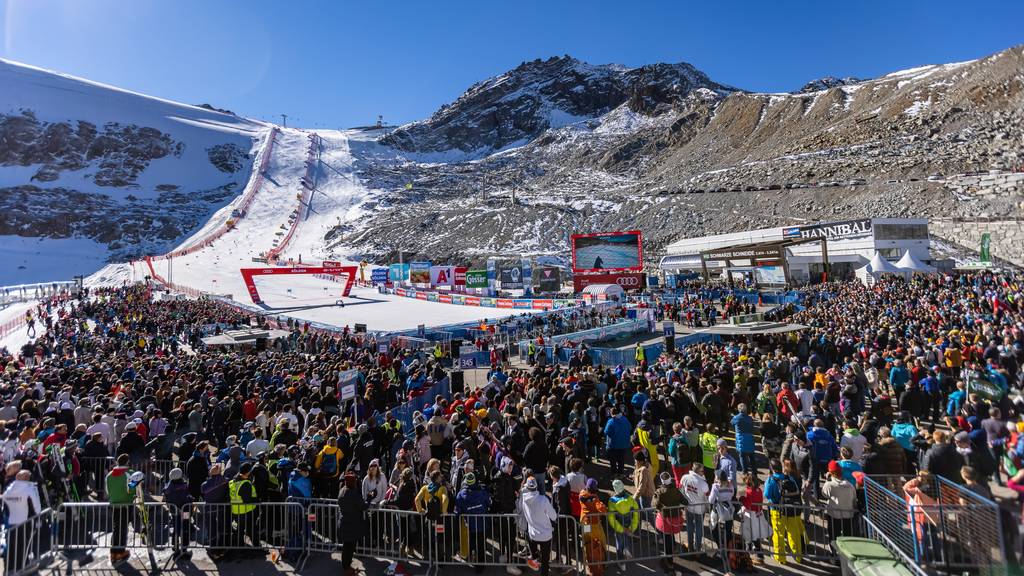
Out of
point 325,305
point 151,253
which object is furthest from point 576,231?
point 151,253

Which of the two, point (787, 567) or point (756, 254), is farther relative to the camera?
point (756, 254)

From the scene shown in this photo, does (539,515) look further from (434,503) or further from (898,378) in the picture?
(898,378)

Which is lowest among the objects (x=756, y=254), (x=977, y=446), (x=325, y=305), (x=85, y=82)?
(x=977, y=446)

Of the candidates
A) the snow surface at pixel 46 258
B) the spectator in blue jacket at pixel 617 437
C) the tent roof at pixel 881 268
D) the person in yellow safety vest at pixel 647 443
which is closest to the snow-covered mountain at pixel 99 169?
the snow surface at pixel 46 258

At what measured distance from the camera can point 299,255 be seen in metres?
75.6

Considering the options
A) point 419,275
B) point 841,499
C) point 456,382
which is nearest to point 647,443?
point 841,499

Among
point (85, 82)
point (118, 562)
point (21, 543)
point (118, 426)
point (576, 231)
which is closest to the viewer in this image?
point (21, 543)

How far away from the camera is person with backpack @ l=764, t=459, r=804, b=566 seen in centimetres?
654

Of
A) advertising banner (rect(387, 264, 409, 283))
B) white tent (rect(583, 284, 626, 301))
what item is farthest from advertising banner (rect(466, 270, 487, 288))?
white tent (rect(583, 284, 626, 301))

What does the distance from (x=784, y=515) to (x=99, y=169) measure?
137019mm

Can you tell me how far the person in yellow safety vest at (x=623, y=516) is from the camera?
641cm

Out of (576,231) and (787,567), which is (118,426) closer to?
(787,567)

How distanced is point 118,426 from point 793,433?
11.5 m

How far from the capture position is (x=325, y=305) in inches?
1767
